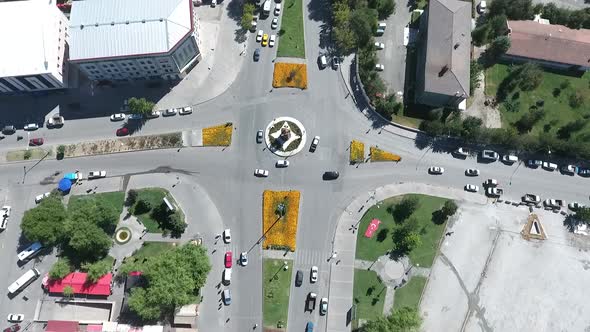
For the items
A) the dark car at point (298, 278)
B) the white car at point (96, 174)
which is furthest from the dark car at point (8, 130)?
the dark car at point (298, 278)

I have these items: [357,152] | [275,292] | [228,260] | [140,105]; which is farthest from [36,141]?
[357,152]

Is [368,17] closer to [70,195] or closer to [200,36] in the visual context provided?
[200,36]

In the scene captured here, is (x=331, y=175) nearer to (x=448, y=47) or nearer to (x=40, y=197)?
(x=448, y=47)

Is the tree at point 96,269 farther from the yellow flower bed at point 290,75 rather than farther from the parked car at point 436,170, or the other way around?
the parked car at point 436,170

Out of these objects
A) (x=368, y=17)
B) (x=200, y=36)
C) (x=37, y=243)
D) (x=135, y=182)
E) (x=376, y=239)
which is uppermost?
(x=368, y=17)

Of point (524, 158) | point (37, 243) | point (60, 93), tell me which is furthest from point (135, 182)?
point (524, 158)

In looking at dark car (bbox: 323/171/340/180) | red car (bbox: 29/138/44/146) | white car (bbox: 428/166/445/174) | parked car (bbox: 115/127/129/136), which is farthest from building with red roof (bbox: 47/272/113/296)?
white car (bbox: 428/166/445/174)
